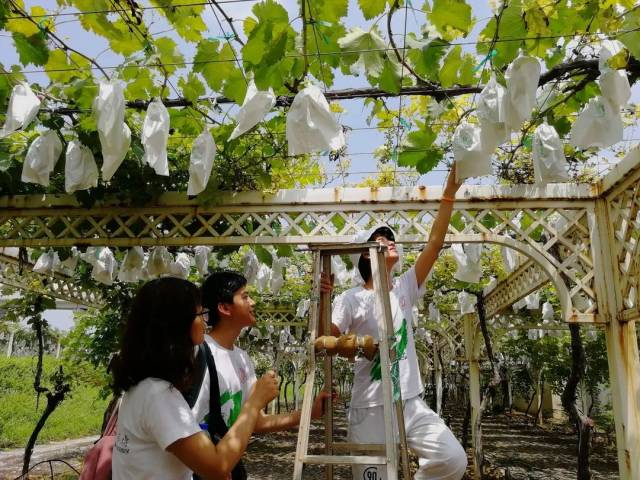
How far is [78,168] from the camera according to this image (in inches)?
115

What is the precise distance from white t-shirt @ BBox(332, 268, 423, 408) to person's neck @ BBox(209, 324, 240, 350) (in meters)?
0.49

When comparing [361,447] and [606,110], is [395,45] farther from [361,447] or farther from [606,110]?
[361,447]

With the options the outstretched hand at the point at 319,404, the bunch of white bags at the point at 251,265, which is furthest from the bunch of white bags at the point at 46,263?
the outstretched hand at the point at 319,404

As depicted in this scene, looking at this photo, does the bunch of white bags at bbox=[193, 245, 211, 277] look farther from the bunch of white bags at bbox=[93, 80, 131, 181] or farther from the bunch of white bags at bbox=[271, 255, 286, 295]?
the bunch of white bags at bbox=[93, 80, 131, 181]

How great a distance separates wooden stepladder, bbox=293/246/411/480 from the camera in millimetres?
1771

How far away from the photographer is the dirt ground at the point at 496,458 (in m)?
7.57

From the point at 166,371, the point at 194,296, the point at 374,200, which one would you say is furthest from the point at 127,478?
the point at 374,200

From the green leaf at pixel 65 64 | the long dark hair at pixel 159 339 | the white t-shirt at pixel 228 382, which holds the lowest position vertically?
the white t-shirt at pixel 228 382

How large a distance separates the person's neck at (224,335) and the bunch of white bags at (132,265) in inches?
111

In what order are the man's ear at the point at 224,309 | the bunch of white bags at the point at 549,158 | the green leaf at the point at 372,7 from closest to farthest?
the green leaf at the point at 372,7
the man's ear at the point at 224,309
the bunch of white bags at the point at 549,158

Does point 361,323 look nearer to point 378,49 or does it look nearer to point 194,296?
point 194,296

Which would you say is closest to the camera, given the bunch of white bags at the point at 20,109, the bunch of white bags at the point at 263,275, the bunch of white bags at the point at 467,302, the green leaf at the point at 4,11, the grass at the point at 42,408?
the green leaf at the point at 4,11

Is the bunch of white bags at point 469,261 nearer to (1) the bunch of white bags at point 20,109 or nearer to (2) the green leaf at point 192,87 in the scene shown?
(2) the green leaf at point 192,87

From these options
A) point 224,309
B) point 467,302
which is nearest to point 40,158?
point 224,309
